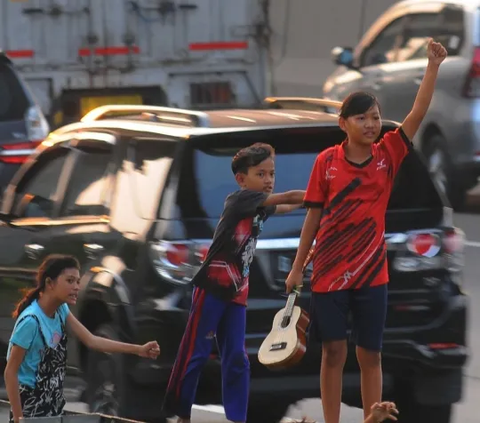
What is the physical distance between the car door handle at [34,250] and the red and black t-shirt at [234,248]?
1.66 m

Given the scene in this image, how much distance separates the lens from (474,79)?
1593 centimetres

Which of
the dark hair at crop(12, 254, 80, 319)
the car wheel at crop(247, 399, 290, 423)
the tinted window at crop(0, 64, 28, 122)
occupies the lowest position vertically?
the car wheel at crop(247, 399, 290, 423)

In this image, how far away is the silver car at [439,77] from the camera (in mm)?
15984

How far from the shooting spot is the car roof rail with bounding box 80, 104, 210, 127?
7934 mm

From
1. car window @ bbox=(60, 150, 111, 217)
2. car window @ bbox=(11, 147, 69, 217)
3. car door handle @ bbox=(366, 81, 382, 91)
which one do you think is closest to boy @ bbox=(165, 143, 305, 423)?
car window @ bbox=(60, 150, 111, 217)

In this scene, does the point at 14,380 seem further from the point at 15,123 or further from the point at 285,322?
the point at 15,123

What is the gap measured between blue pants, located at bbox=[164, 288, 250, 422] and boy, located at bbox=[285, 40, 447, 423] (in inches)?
15.3

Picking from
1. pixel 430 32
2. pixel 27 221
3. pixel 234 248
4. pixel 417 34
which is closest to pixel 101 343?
pixel 234 248

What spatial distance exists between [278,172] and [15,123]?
5.77 meters

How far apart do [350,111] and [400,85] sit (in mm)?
10686

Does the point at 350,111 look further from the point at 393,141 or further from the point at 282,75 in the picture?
the point at 282,75

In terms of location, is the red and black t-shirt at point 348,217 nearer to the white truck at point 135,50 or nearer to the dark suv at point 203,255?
the dark suv at point 203,255

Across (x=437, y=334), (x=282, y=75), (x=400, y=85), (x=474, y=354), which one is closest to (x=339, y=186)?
(x=437, y=334)

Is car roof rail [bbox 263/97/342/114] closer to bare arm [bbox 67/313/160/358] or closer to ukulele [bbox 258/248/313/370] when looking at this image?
ukulele [bbox 258/248/313/370]
